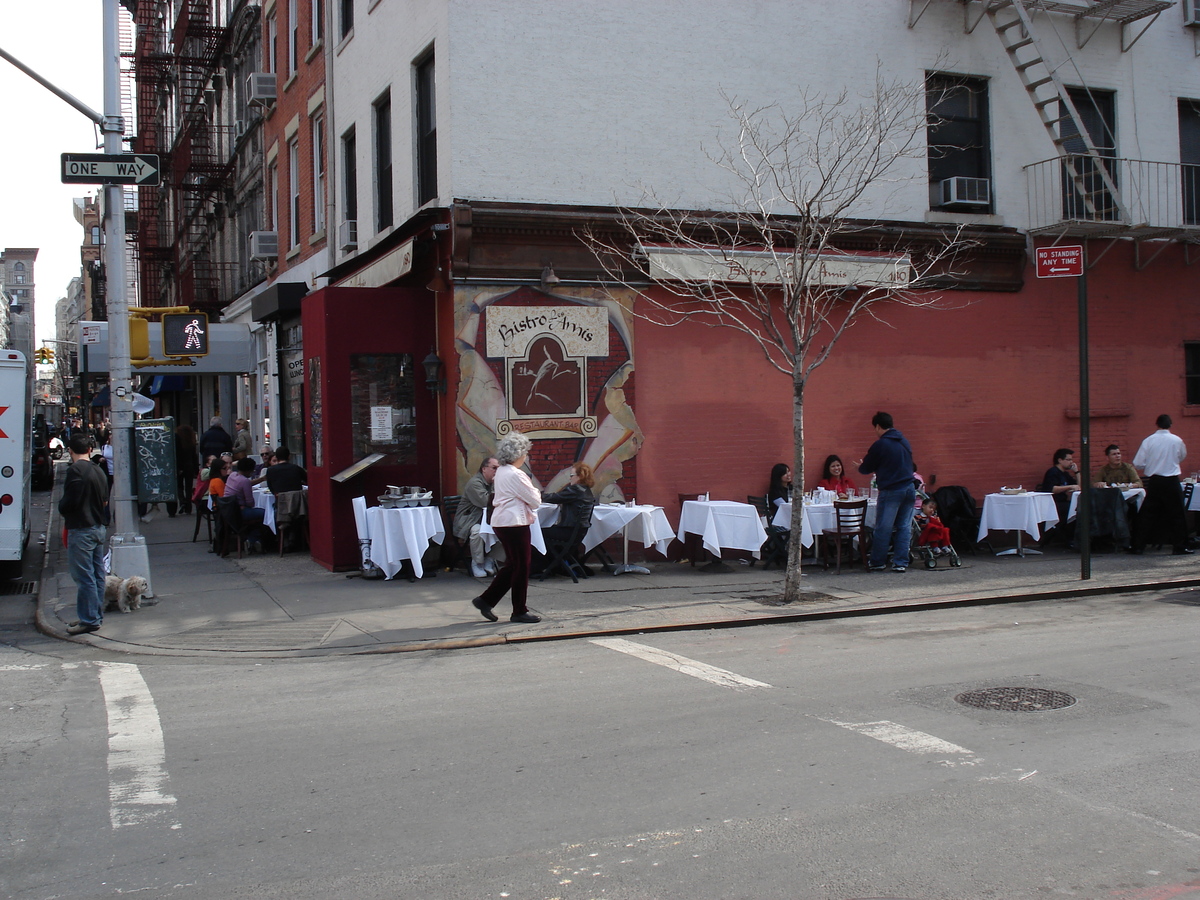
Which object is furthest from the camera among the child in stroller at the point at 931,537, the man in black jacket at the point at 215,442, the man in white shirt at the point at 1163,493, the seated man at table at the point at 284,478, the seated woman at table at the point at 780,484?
the man in black jacket at the point at 215,442

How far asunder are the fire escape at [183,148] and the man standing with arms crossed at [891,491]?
19383mm

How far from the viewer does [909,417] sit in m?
15.6

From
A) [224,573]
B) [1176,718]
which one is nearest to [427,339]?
[224,573]

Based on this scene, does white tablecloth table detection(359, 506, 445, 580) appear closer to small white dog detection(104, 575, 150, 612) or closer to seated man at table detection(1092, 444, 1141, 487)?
small white dog detection(104, 575, 150, 612)

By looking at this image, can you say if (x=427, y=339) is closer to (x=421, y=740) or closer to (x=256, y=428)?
(x=421, y=740)

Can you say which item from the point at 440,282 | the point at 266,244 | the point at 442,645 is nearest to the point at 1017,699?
the point at 442,645

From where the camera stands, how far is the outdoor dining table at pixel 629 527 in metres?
13.0

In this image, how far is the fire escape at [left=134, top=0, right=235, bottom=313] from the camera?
27.8 meters

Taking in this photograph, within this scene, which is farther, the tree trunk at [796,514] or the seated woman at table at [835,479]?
the seated woman at table at [835,479]

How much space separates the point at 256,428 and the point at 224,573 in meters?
11.7

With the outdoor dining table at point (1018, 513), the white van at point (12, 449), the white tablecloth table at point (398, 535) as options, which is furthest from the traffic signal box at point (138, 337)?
the outdoor dining table at point (1018, 513)

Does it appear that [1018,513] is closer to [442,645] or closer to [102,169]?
[442,645]

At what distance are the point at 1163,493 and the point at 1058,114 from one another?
19.3ft

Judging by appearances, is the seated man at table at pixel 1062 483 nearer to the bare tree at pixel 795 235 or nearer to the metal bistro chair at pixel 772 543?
the bare tree at pixel 795 235
